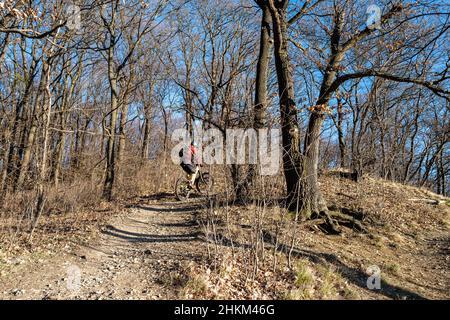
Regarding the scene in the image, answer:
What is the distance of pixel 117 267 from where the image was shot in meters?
4.56

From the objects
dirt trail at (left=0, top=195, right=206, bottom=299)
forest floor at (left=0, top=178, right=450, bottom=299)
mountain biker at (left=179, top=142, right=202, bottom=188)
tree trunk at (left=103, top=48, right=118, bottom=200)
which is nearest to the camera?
dirt trail at (left=0, top=195, right=206, bottom=299)

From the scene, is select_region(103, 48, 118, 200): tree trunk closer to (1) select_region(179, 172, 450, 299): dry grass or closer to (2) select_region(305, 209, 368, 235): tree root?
(1) select_region(179, 172, 450, 299): dry grass

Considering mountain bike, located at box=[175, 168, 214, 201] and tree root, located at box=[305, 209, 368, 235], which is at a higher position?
mountain bike, located at box=[175, 168, 214, 201]

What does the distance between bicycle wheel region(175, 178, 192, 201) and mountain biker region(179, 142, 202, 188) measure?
23 cm

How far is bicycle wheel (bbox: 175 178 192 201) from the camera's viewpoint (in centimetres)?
1024

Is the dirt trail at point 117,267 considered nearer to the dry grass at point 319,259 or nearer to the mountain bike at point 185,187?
the dry grass at point 319,259

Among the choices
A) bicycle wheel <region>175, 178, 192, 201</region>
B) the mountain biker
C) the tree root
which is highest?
the mountain biker

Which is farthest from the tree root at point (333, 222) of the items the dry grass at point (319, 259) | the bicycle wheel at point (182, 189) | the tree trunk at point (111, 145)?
the tree trunk at point (111, 145)

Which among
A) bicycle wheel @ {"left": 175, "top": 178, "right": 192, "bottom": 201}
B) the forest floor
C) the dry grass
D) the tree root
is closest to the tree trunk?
bicycle wheel @ {"left": 175, "top": 178, "right": 192, "bottom": 201}

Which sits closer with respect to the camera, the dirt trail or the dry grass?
the dirt trail

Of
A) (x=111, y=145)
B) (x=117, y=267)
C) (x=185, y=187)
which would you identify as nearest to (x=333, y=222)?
(x=117, y=267)

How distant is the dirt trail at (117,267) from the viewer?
3688 millimetres

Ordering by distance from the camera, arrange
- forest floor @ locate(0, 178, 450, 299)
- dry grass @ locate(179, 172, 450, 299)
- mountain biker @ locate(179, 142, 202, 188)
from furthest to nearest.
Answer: mountain biker @ locate(179, 142, 202, 188) → dry grass @ locate(179, 172, 450, 299) → forest floor @ locate(0, 178, 450, 299)
